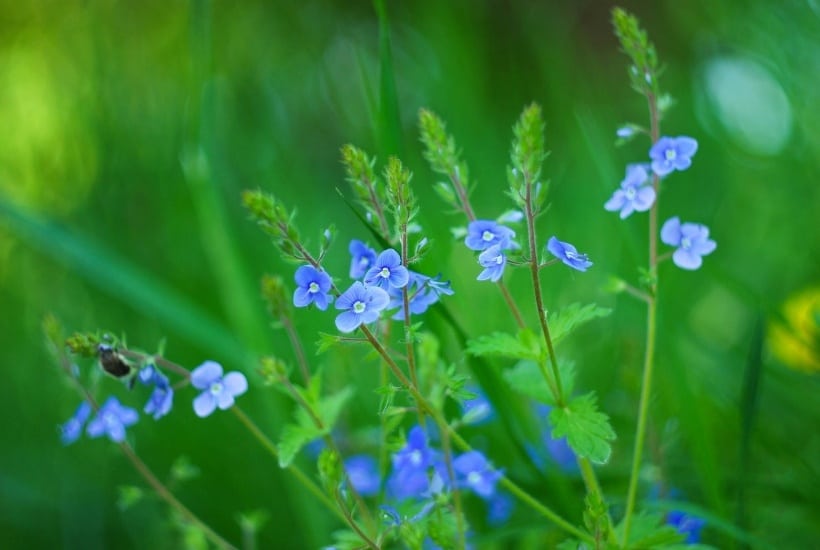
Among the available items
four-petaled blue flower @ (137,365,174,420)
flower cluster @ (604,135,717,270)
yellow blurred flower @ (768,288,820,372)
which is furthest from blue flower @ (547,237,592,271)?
yellow blurred flower @ (768,288,820,372)

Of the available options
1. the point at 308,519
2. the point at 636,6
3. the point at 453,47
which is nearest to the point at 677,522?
the point at 308,519

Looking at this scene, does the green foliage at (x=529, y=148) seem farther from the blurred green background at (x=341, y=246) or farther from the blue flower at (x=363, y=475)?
the blue flower at (x=363, y=475)

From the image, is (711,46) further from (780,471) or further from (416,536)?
(416,536)

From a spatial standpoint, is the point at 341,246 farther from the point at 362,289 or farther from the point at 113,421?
the point at 362,289

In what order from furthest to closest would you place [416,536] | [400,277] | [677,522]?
[677,522] → [416,536] → [400,277]

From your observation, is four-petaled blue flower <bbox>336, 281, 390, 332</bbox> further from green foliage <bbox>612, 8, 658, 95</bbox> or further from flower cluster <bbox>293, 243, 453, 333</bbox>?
green foliage <bbox>612, 8, 658, 95</bbox>

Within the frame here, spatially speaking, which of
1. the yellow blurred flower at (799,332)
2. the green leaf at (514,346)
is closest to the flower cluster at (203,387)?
the green leaf at (514,346)

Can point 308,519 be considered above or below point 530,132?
below
